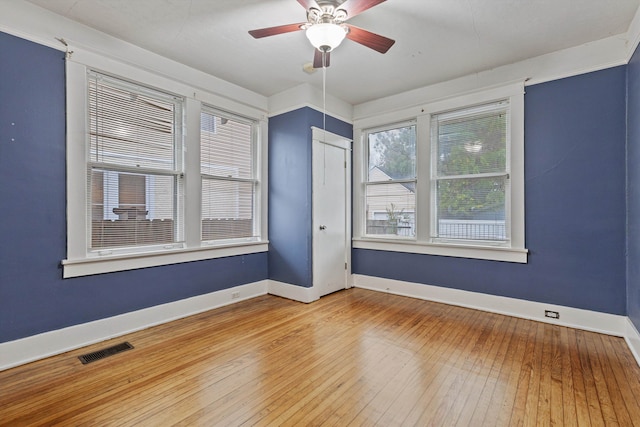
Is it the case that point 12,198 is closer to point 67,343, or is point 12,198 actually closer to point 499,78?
point 67,343

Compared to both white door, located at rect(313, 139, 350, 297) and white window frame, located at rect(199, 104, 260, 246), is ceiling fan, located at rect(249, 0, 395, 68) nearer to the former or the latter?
white window frame, located at rect(199, 104, 260, 246)

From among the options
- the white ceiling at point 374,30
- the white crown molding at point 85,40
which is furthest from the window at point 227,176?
the white ceiling at point 374,30

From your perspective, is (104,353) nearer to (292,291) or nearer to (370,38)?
(292,291)

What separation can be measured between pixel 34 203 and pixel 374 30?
324 cm

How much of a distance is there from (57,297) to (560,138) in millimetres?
4991

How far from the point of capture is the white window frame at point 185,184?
262 cm

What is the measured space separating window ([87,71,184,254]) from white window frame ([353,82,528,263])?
102 inches

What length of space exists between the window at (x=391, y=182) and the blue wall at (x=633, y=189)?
6.85ft

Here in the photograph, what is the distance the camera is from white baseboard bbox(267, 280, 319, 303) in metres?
3.91

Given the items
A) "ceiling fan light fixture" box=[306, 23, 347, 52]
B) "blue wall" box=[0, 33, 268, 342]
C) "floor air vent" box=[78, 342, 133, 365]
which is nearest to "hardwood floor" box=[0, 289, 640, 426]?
"floor air vent" box=[78, 342, 133, 365]

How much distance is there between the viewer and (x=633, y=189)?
2613mm

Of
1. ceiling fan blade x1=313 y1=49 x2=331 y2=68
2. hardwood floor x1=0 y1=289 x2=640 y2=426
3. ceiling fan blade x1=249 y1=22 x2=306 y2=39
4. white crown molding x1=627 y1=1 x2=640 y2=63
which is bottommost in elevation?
hardwood floor x1=0 y1=289 x2=640 y2=426

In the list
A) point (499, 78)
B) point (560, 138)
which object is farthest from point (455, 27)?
point (560, 138)

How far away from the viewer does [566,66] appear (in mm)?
3066
